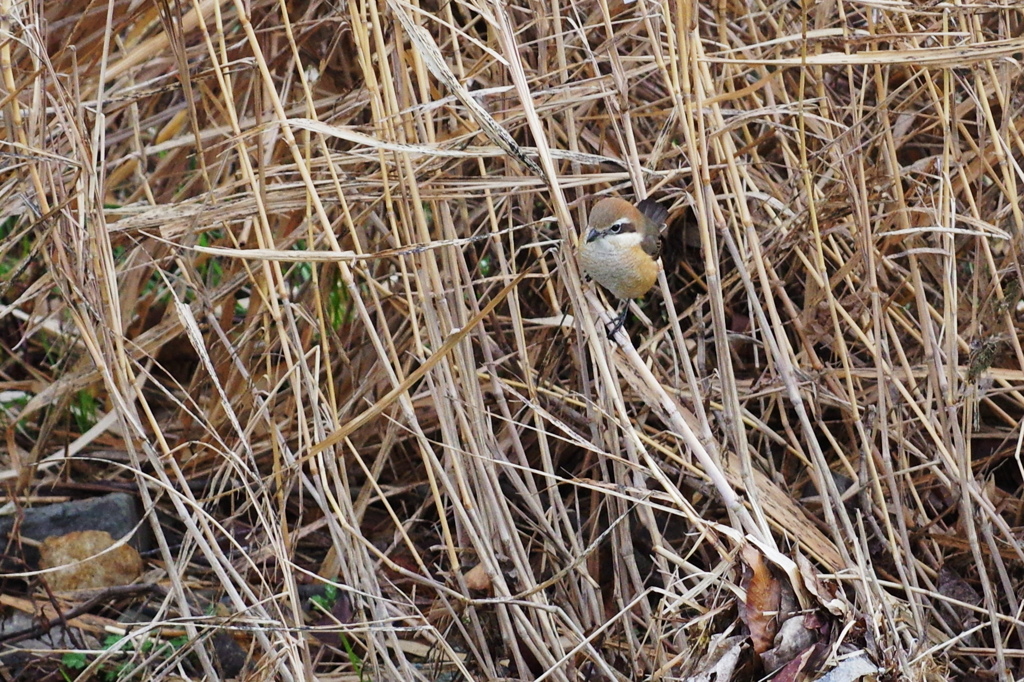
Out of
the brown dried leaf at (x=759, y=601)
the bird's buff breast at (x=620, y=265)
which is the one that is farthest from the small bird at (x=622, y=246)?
the brown dried leaf at (x=759, y=601)

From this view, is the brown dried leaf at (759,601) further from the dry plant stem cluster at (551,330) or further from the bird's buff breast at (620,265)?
the bird's buff breast at (620,265)

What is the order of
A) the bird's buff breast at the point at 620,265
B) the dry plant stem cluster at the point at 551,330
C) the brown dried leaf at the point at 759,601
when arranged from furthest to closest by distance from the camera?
the bird's buff breast at the point at 620,265 → the dry plant stem cluster at the point at 551,330 → the brown dried leaf at the point at 759,601

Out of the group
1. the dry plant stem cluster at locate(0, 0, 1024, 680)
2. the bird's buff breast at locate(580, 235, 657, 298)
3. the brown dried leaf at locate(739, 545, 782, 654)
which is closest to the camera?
the brown dried leaf at locate(739, 545, 782, 654)

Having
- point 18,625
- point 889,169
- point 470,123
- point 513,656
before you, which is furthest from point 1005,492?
point 18,625

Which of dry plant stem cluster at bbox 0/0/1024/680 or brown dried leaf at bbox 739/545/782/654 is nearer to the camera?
brown dried leaf at bbox 739/545/782/654

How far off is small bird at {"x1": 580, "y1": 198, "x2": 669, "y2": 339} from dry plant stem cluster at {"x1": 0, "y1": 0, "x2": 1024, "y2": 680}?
10cm

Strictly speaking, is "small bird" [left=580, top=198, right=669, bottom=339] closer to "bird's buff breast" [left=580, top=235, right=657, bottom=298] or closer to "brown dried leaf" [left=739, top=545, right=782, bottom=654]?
"bird's buff breast" [left=580, top=235, right=657, bottom=298]

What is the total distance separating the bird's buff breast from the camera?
7.93 ft

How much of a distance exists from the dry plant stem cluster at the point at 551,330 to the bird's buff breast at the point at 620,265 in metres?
0.10

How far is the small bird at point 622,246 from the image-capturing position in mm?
2432

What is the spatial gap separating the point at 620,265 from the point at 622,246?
55 mm

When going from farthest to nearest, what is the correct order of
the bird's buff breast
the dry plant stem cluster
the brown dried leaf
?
the bird's buff breast < the dry plant stem cluster < the brown dried leaf

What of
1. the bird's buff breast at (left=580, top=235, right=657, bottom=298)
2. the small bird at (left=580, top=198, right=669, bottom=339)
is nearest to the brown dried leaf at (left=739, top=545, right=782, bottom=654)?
the small bird at (left=580, top=198, right=669, bottom=339)

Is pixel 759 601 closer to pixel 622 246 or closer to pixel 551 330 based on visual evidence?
pixel 622 246
